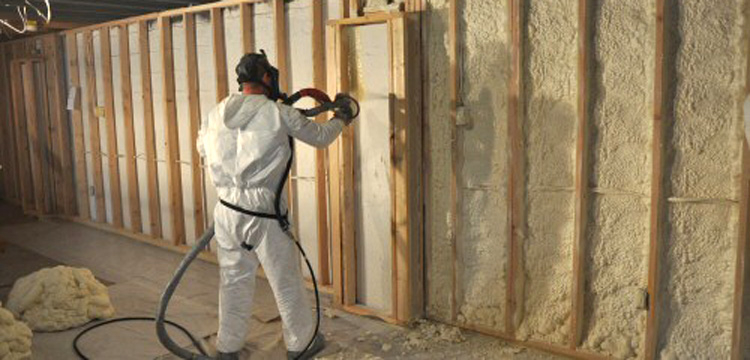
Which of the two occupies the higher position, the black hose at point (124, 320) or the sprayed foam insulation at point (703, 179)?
the sprayed foam insulation at point (703, 179)

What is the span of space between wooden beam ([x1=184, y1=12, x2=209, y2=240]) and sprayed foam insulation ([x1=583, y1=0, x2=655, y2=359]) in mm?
3246

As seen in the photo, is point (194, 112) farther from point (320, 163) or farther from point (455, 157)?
point (455, 157)

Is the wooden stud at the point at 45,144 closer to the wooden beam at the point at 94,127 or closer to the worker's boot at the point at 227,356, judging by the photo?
the wooden beam at the point at 94,127

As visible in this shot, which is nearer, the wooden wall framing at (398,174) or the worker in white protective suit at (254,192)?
the worker in white protective suit at (254,192)

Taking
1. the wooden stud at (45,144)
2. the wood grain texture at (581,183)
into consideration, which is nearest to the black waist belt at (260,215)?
the wood grain texture at (581,183)

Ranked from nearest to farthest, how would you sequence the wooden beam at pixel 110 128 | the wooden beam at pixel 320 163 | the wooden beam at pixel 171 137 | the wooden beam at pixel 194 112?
the wooden beam at pixel 320 163, the wooden beam at pixel 194 112, the wooden beam at pixel 171 137, the wooden beam at pixel 110 128

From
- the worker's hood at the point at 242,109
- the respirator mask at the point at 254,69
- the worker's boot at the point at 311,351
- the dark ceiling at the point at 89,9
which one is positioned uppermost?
the dark ceiling at the point at 89,9

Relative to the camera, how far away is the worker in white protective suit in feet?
10.3

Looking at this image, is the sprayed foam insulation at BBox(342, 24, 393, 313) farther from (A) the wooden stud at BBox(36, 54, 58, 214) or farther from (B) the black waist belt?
(A) the wooden stud at BBox(36, 54, 58, 214)

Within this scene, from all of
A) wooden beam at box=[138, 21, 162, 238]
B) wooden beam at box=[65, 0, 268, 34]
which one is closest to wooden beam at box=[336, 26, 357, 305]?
wooden beam at box=[65, 0, 268, 34]

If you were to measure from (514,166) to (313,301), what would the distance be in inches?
66.8

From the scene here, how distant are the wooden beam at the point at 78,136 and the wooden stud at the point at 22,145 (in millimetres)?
1152

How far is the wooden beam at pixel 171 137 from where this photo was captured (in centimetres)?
527

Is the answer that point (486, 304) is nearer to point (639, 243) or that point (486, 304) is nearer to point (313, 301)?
point (639, 243)
